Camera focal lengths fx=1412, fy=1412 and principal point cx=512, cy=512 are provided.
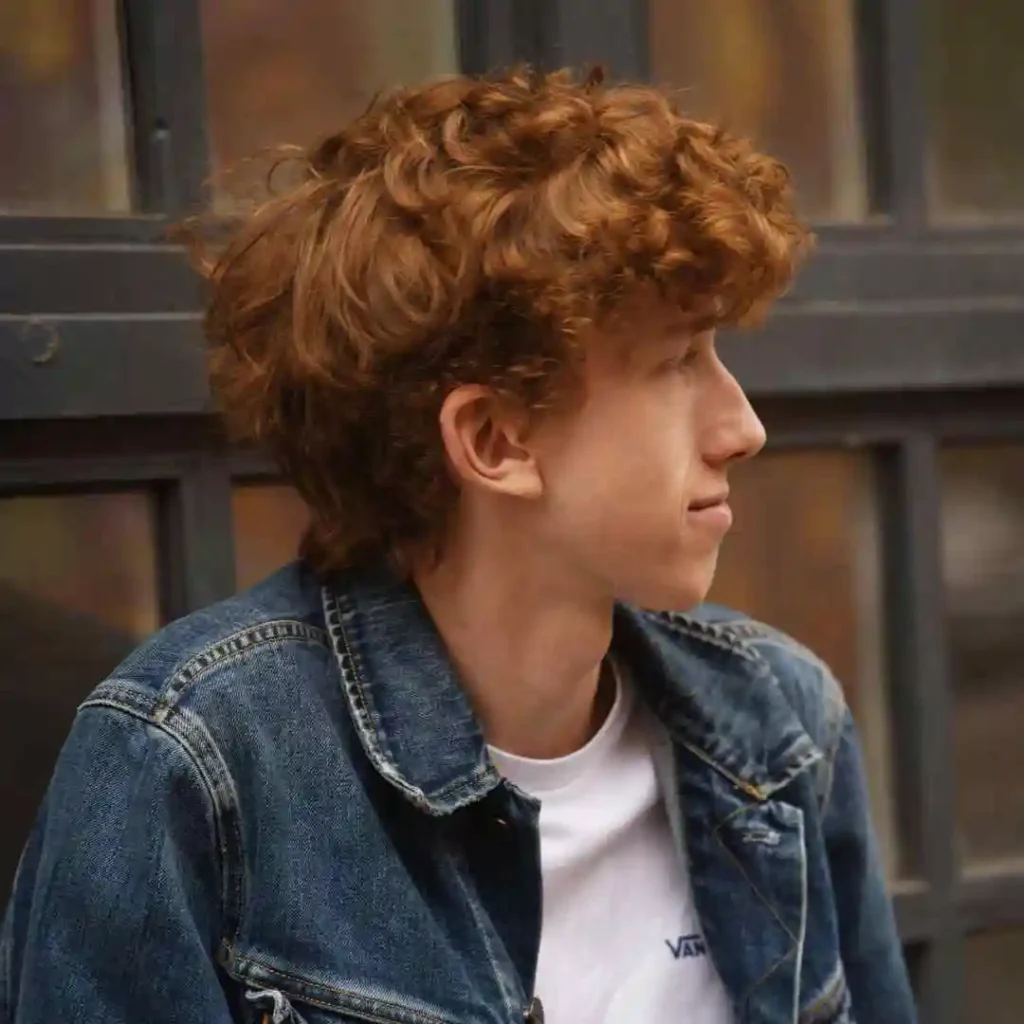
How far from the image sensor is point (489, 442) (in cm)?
101

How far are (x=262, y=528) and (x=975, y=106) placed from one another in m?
0.92

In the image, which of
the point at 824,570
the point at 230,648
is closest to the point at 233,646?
the point at 230,648

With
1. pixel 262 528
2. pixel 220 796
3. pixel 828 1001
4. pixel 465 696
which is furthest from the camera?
pixel 262 528

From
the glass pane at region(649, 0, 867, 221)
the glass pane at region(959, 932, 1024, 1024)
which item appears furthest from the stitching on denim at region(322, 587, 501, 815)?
the glass pane at region(959, 932, 1024, 1024)

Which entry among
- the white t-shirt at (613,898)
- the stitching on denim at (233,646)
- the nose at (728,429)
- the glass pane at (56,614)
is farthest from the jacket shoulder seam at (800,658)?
the glass pane at (56,614)

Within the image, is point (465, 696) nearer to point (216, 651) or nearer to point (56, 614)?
point (216, 651)

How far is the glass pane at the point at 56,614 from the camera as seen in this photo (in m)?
1.23

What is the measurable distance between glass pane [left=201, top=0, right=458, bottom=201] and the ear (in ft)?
1.33

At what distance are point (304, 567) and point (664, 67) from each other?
679mm

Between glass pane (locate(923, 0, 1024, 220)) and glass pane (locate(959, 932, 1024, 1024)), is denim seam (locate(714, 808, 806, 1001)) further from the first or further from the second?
glass pane (locate(923, 0, 1024, 220))

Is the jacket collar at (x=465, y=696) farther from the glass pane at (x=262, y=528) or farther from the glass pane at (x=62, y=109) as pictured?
the glass pane at (x=62, y=109)

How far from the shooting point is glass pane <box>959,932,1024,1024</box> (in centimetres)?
160

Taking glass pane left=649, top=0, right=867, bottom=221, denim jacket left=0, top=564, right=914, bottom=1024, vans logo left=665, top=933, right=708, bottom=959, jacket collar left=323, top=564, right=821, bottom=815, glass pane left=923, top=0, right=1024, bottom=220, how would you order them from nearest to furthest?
denim jacket left=0, top=564, right=914, bottom=1024 < jacket collar left=323, top=564, right=821, bottom=815 < vans logo left=665, top=933, right=708, bottom=959 < glass pane left=649, top=0, right=867, bottom=221 < glass pane left=923, top=0, right=1024, bottom=220

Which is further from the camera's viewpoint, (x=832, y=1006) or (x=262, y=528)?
(x=262, y=528)
